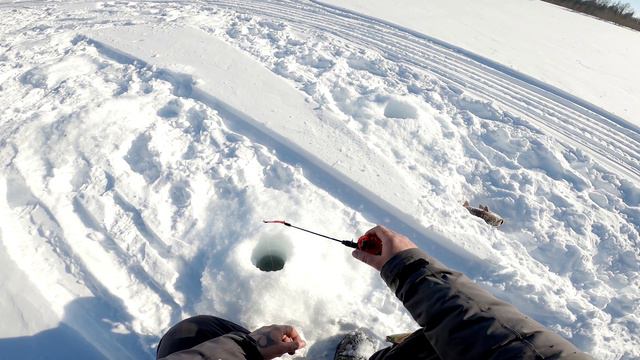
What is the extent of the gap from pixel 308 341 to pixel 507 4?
9487mm

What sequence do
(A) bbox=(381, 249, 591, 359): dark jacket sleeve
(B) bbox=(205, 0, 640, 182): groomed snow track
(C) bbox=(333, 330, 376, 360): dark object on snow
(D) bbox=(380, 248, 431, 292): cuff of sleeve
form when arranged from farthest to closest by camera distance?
1. (B) bbox=(205, 0, 640, 182): groomed snow track
2. (C) bbox=(333, 330, 376, 360): dark object on snow
3. (D) bbox=(380, 248, 431, 292): cuff of sleeve
4. (A) bbox=(381, 249, 591, 359): dark jacket sleeve

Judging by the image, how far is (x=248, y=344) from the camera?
2018mm

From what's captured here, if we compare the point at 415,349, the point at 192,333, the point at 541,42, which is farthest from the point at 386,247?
the point at 541,42

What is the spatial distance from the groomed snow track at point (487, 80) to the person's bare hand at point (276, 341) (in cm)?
364

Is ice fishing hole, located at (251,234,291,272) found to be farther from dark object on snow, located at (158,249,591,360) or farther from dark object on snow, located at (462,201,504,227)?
dark object on snow, located at (462,201,504,227)

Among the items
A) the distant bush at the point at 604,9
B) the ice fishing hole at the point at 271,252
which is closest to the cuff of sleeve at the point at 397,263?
the ice fishing hole at the point at 271,252

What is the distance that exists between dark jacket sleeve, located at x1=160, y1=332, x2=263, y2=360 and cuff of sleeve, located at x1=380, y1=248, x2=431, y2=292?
0.85 meters

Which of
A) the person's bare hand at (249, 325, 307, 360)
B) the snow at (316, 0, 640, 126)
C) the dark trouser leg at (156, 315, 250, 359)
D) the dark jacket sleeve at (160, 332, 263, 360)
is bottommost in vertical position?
the dark trouser leg at (156, 315, 250, 359)

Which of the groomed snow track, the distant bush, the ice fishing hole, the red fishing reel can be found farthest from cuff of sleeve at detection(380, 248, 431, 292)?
the distant bush

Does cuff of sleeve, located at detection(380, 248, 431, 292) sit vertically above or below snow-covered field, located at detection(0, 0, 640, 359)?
above

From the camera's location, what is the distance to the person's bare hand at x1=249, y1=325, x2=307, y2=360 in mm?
2045

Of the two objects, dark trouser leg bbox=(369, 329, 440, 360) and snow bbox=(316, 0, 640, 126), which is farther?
snow bbox=(316, 0, 640, 126)

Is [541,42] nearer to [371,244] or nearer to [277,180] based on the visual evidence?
[277,180]

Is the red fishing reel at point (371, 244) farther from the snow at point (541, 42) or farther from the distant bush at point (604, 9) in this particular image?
the distant bush at point (604, 9)
